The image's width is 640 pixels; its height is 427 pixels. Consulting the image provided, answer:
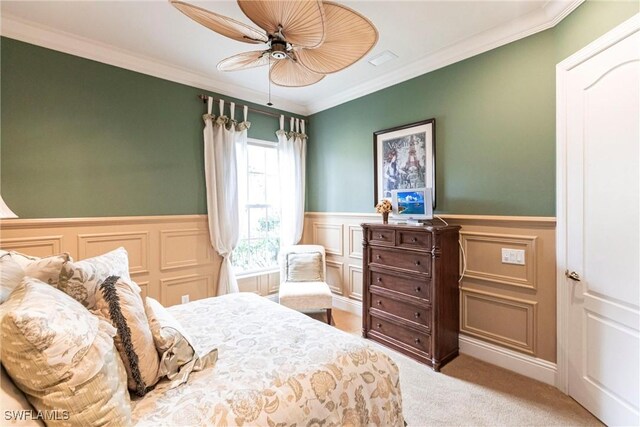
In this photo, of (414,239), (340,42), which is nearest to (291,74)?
(340,42)

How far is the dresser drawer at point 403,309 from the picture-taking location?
100 inches

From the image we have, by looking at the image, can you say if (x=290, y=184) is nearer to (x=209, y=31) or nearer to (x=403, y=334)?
(x=209, y=31)

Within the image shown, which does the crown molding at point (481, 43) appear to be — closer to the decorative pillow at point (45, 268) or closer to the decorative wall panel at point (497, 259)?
the decorative wall panel at point (497, 259)

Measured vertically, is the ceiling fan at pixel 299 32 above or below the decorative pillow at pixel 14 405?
above

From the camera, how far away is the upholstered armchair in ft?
10.7

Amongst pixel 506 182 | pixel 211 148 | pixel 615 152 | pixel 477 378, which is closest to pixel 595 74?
pixel 615 152

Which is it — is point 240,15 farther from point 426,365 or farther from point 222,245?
point 426,365

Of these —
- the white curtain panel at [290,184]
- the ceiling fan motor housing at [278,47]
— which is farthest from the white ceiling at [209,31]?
the white curtain panel at [290,184]

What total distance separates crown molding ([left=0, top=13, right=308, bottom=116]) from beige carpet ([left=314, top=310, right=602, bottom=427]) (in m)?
3.53

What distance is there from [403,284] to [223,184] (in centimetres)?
232

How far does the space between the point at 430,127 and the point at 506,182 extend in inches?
35.5

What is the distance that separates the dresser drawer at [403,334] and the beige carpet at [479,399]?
0.15 meters

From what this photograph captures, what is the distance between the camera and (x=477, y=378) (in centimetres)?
234

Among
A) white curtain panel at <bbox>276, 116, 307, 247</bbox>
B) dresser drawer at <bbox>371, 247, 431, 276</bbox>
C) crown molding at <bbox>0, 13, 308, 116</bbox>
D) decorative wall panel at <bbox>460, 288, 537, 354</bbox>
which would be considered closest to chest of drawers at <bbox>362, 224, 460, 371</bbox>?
dresser drawer at <bbox>371, 247, 431, 276</bbox>
